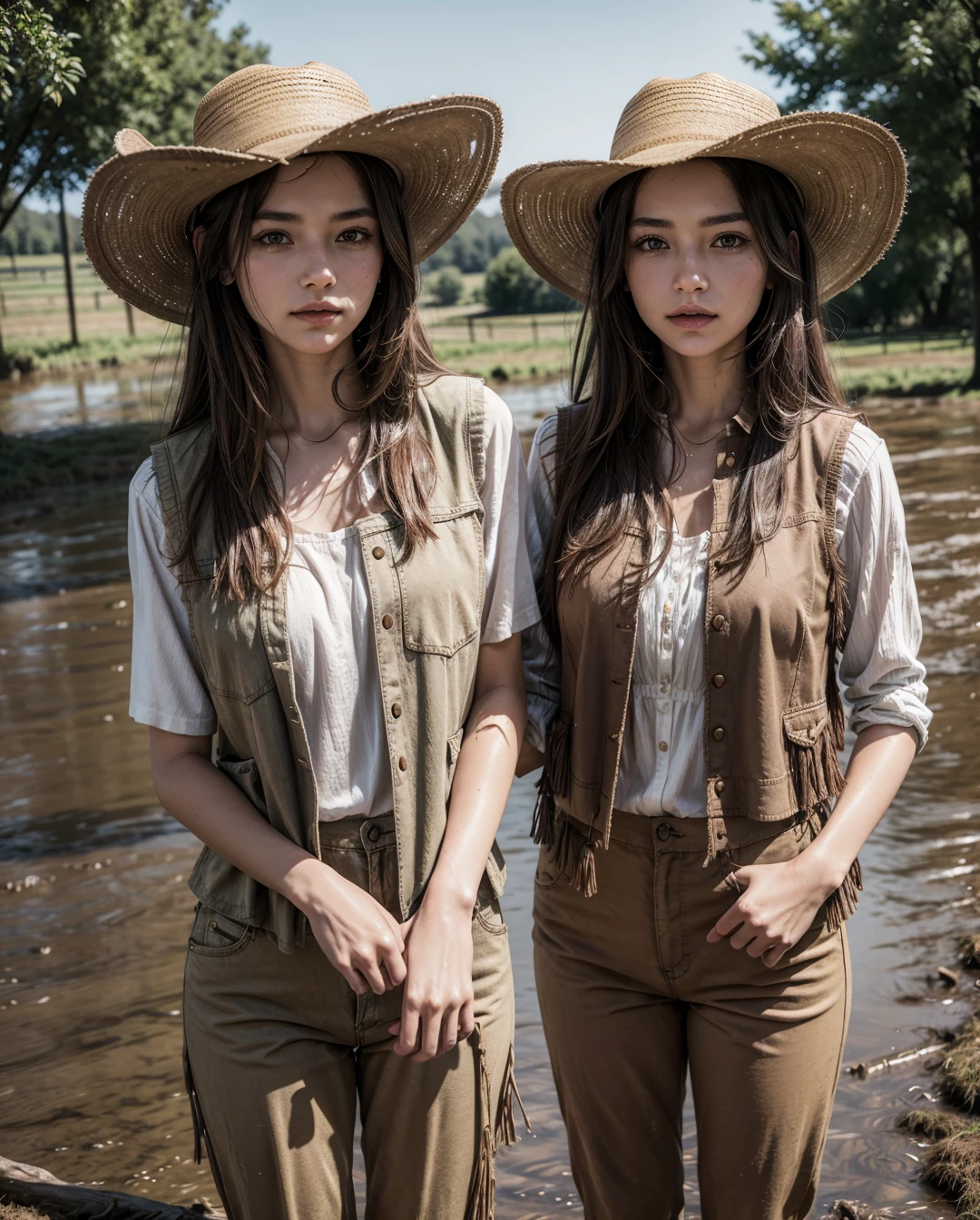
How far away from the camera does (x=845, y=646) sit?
2416 mm

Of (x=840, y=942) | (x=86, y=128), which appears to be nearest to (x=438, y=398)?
(x=840, y=942)

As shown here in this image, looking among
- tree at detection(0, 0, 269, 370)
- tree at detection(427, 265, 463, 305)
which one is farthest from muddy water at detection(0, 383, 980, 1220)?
tree at detection(427, 265, 463, 305)

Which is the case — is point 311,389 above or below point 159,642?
above

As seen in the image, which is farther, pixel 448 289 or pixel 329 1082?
pixel 448 289

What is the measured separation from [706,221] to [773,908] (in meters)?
1.19

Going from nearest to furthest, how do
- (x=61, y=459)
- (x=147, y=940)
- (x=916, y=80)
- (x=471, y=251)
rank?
1. (x=147, y=940)
2. (x=61, y=459)
3. (x=916, y=80)
4. (x=471, y=251)

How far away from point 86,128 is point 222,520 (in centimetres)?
1762

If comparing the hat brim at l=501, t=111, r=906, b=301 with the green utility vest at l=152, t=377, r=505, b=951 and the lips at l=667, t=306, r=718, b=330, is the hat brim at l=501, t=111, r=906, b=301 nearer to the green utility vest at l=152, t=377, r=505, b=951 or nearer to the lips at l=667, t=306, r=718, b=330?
the lips at l=667, t=306, r=718, b=330

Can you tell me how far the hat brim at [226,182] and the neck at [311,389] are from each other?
26 centimetres

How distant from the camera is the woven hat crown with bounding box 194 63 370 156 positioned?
2.17 meters

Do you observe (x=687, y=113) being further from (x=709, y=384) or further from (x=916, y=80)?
(x=916, y=80)

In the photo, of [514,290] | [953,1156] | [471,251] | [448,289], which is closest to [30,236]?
[471,251]

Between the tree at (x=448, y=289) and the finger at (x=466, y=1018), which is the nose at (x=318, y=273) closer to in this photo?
the finger at (x=466, y=1018)

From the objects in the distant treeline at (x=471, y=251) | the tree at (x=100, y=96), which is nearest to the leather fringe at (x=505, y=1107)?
the tree at (x=100, y=96)
